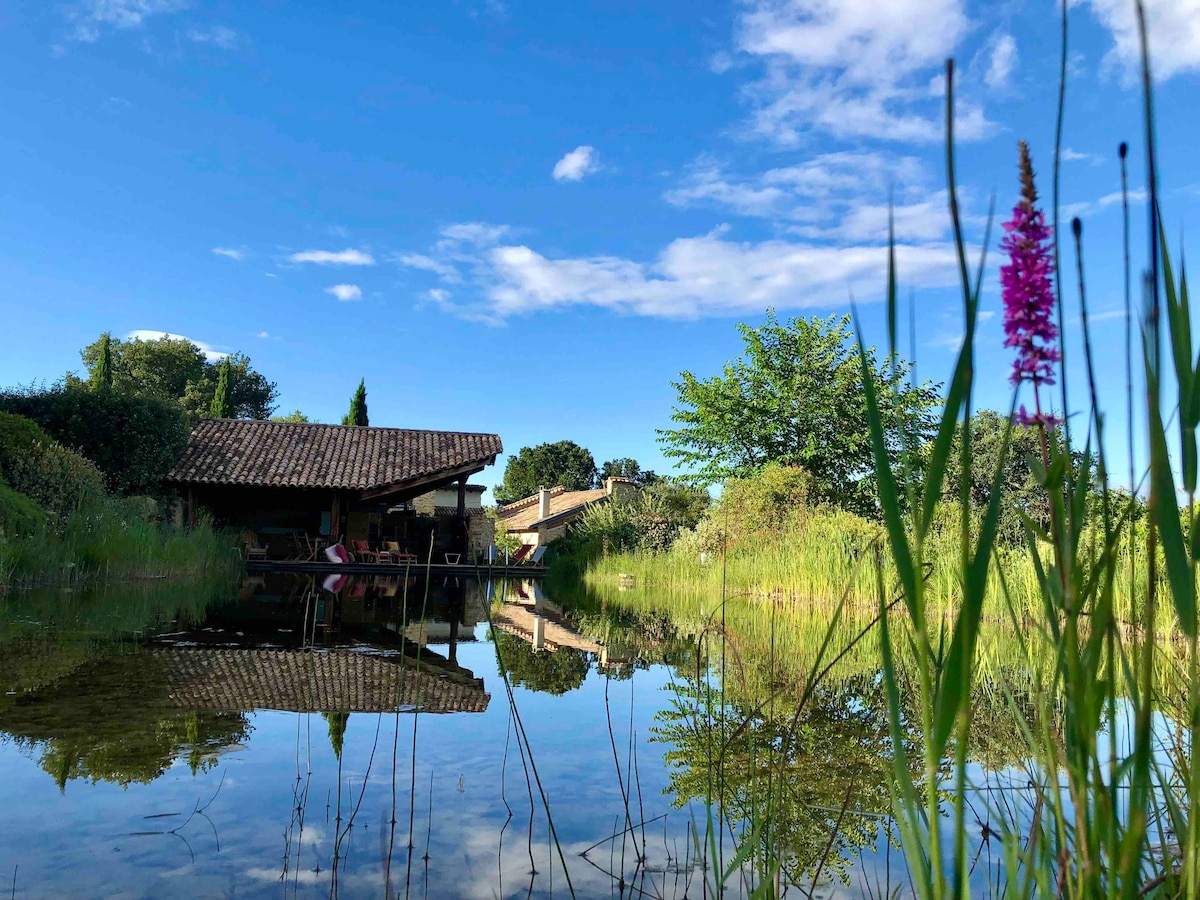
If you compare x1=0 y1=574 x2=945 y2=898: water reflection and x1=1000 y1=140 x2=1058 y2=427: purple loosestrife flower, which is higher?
x1=1000 y1=140 x2=1058 y2=427: purple loosestrife flower

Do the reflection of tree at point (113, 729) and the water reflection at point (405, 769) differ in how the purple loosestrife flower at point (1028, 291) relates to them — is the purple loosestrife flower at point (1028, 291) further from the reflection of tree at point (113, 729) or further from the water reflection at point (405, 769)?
the reflection of tree at point (113, 729)

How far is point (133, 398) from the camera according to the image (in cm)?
1792

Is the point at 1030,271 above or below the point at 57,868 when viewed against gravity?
above

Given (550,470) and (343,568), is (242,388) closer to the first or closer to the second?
(550,470)

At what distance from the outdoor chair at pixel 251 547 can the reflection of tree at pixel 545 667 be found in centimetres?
1308

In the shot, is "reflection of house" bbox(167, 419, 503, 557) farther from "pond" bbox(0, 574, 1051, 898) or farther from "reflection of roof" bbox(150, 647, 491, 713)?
"reflection of roof" bbox(150, 647, 491, 713)

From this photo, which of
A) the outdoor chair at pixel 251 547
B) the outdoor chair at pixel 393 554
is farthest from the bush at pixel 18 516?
the outdoor chair at pixel 393 554

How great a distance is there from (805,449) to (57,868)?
23.2 m

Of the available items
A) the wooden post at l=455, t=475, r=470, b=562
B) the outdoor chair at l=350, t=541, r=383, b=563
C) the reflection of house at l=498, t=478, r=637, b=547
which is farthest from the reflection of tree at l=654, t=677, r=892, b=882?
the reflection of house at l=498, t=478, r=637, b=547

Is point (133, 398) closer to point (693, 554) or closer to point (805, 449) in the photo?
point (693, 554)

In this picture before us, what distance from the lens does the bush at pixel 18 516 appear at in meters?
9.10

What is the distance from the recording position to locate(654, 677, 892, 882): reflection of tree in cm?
232

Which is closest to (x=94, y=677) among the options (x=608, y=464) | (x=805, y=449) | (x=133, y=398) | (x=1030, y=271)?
(x=1030, y=271)

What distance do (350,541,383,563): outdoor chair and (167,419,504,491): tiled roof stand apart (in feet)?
4.49
